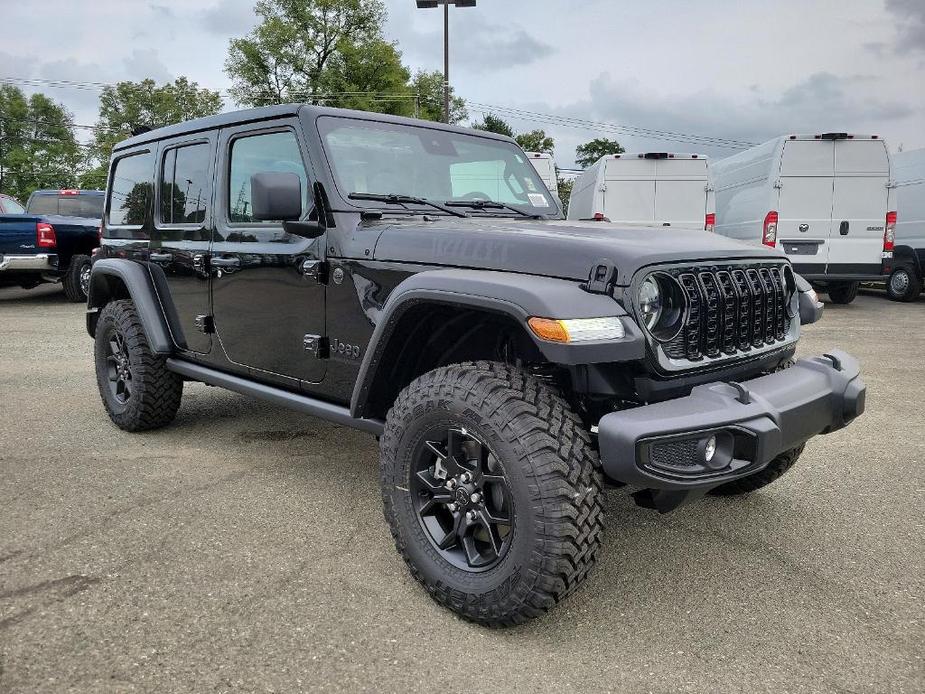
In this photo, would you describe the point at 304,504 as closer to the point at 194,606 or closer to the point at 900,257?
the point at 194,606

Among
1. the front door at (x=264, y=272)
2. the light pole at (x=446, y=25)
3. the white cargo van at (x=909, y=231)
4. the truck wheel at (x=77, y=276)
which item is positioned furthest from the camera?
the light pole at (x=446, y=25)

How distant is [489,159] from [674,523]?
6.83 feet

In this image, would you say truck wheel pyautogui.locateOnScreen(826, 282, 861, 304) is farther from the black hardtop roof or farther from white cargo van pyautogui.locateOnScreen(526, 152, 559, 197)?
the black hardtop roof

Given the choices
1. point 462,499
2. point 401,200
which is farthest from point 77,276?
point 462,499

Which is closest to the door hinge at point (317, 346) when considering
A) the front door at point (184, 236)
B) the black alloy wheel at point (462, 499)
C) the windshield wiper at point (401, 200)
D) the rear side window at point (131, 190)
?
the windshield wiper at point (401, 200)

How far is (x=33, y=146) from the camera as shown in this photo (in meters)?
60.4

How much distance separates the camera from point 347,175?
10.9 feet

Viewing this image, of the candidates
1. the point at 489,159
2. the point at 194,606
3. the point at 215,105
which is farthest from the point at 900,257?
the point at 215,105

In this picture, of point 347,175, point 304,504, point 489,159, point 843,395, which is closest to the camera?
point 843,395

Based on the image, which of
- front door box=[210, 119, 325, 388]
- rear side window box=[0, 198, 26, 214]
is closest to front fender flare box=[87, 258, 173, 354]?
front door box=[210, 119, 325, 388]

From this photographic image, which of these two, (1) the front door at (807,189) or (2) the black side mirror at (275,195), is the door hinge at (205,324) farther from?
(1) the front door at (807,189)

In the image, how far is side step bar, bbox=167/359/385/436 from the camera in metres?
3.13

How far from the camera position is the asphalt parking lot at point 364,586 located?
7.40ft

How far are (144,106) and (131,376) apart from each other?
51.3 m
